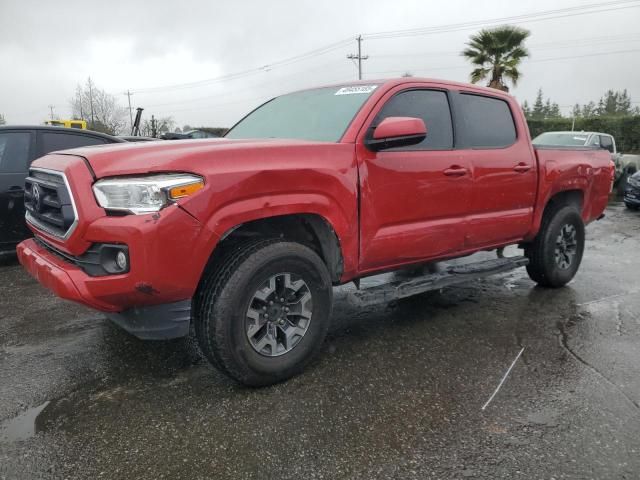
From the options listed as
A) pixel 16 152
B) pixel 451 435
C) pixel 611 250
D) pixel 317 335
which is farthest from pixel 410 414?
pixel 611 250

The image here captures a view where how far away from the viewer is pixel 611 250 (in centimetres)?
722

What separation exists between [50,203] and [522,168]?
3.66 metres

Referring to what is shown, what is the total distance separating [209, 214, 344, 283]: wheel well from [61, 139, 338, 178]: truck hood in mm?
414

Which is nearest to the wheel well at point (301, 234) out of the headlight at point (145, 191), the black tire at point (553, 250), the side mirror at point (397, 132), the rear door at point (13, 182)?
the headlight at point (145, 191)

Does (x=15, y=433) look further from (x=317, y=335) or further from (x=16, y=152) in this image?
(x=16, y=152)

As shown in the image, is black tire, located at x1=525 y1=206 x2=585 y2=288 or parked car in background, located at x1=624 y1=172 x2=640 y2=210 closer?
black tire, located at x1=525 y1=206 x2=585 y2=288

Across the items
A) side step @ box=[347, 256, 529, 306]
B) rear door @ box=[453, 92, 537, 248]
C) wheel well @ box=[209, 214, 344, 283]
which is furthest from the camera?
rear door @ box=[453, 92, 537, 248]

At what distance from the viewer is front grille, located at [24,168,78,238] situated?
2613 millimetres

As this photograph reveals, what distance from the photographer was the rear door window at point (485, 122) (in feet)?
13.2

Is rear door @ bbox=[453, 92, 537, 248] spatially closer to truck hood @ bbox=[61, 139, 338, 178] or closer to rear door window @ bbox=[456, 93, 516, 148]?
rear door window @ bbox=[456, 93, 516, 148]

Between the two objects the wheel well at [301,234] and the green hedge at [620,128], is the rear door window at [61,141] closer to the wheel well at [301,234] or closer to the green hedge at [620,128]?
the wheel well at [301,234]

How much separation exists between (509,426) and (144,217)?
2.12 m

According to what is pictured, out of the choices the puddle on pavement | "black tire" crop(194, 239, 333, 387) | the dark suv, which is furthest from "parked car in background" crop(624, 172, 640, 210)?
the puddle on pavement

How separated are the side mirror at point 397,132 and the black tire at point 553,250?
2333mm
